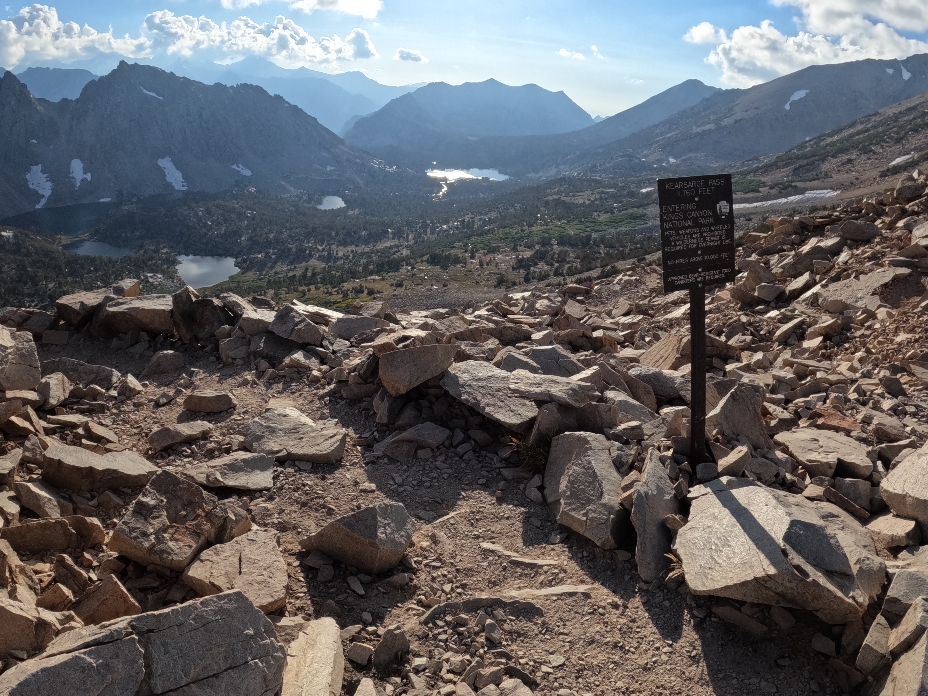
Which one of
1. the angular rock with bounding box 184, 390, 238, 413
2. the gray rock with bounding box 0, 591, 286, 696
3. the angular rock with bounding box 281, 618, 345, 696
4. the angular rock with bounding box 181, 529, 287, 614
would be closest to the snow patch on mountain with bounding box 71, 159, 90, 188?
the angular rock with bounding box 184, 390, 238, 413

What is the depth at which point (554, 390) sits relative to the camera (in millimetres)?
7691

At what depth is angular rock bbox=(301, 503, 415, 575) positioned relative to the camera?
18.2 ft

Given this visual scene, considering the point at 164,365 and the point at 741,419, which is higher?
the point at 164,365

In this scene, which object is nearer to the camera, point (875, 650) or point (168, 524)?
point (875, 650)

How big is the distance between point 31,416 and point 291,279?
276ft

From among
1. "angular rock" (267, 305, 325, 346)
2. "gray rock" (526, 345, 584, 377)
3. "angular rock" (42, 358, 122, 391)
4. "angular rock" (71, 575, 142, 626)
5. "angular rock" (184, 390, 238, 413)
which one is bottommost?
"angular rock" (71, 575, 142, 626)

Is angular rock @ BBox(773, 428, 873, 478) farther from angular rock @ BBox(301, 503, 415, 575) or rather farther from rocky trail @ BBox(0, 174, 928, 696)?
angular rock @ BBox(301, 503, 415, 575)

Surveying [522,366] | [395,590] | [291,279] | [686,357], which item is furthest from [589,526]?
[291,279]

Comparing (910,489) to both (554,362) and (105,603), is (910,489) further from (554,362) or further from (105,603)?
(105,603)

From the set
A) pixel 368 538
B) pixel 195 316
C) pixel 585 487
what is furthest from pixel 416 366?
pixel 195 316

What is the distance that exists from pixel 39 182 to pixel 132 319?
220748mm

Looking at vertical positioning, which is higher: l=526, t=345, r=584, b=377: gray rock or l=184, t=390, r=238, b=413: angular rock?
l=526, t=345, r=584, b=377: gray rock

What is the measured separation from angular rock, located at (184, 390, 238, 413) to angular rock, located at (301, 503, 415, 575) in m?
3.77

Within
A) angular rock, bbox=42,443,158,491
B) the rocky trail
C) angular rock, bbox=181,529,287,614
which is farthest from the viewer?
angular rock, bbox=42,443,158,491
